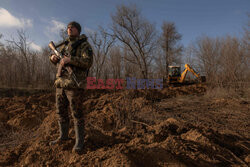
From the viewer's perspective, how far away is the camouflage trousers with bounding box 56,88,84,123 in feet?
6.00

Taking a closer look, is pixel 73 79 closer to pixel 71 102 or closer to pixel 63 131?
pixel 71 102

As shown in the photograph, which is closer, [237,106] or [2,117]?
[2,117]

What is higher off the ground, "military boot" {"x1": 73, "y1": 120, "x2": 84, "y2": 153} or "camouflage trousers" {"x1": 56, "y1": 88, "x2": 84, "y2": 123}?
"camouflage trousers" {"x1": 56, "y1": 88, "x2": 84, "y2": 123}

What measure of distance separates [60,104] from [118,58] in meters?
15.6

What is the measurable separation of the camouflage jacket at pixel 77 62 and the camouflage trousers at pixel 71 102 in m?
0.09

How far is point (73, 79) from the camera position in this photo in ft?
5.92

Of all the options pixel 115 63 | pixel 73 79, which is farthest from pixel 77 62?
pixel 115 63

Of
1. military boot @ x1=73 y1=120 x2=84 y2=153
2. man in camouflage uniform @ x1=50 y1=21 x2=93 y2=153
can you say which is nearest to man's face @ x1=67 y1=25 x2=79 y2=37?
man in camouflage uniform @ x1=50 y1=21 x2=93 y2=153

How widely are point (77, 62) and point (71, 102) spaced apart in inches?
21.4

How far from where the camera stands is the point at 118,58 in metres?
17.2

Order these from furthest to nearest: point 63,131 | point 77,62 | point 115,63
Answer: point 115,63, point 63,131, point 77,62

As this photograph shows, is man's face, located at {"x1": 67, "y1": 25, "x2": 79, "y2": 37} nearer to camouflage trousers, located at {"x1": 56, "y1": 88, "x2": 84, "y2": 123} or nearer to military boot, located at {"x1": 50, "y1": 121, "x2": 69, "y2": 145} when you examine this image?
camouflage trousers, located at {"x1": 56, "y1": 88, "x2": 84, "y2": 123}

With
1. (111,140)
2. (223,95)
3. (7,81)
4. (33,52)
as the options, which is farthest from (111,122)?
(33,52)

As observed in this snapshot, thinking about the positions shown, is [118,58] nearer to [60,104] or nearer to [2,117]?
[2,117]
